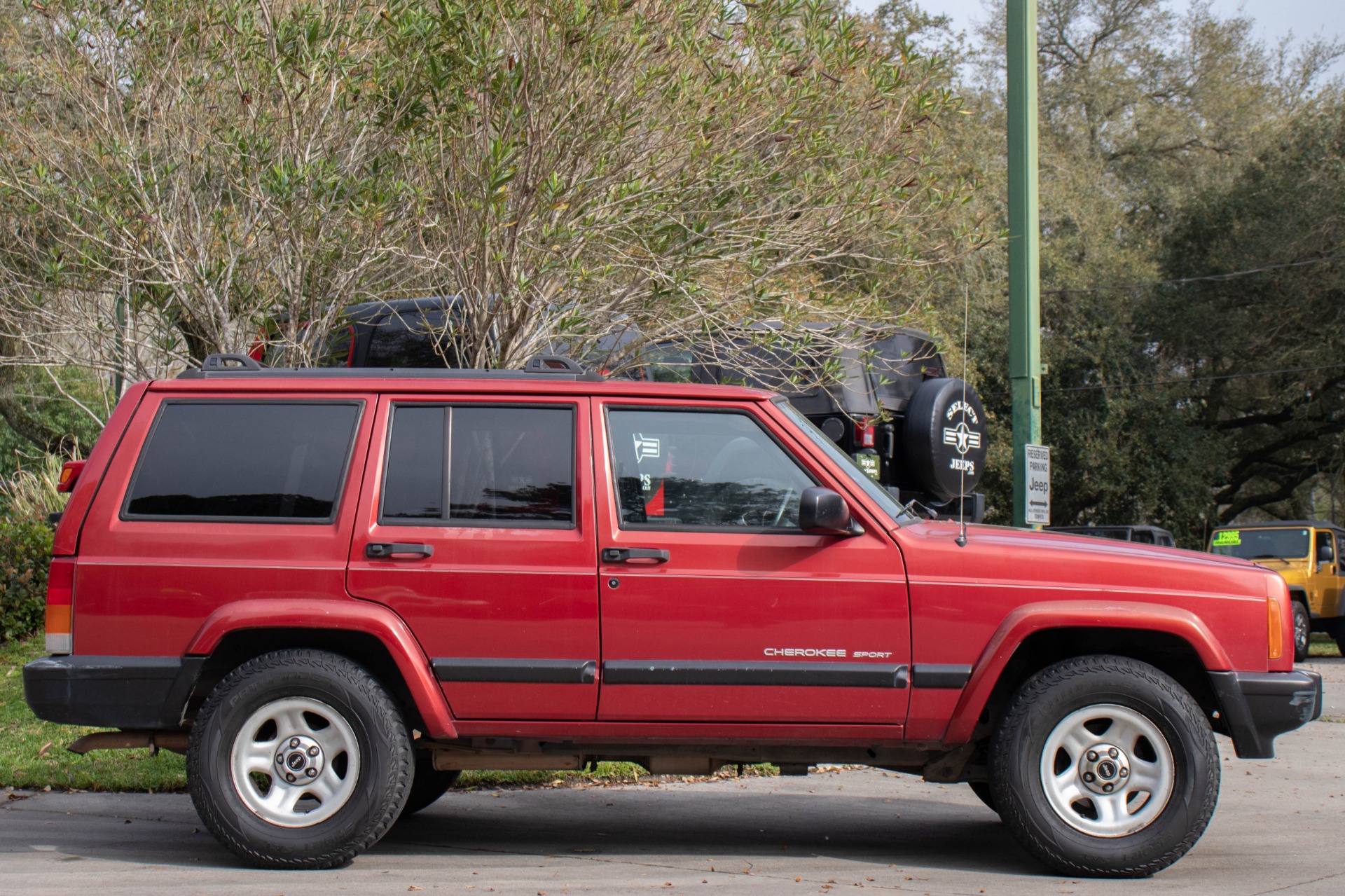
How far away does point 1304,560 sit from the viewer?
1723cm

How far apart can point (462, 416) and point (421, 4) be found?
142 inches

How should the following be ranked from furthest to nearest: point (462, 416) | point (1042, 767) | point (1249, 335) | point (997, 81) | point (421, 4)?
point (997, 81) < point (1249, 335) < point (421, 4) < point (462, 416) < point (1042, 767)

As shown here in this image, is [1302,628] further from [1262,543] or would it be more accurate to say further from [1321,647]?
[1321,647]

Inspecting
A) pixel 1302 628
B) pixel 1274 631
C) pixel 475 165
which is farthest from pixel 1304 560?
pixel 475 165

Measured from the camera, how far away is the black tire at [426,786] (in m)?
6.17

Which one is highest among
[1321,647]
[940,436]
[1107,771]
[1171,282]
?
[1171,282]

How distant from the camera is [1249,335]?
85.5ft

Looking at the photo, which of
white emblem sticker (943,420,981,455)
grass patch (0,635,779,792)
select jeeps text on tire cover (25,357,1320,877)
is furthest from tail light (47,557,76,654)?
white emblem sticker (943,420,981,455)

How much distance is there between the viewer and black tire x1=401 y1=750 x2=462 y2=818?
6168mm

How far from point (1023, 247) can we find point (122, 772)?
7297mm

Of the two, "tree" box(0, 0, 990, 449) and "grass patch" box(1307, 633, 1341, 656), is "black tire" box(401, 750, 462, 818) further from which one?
"grass patch" box(1307, 633, 1341, 656)

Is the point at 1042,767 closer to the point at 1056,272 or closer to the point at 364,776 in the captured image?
the point at 364,776

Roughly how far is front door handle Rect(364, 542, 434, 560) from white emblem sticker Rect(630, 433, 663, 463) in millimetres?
925

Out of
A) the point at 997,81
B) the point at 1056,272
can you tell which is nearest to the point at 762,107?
the point at 1056,272
